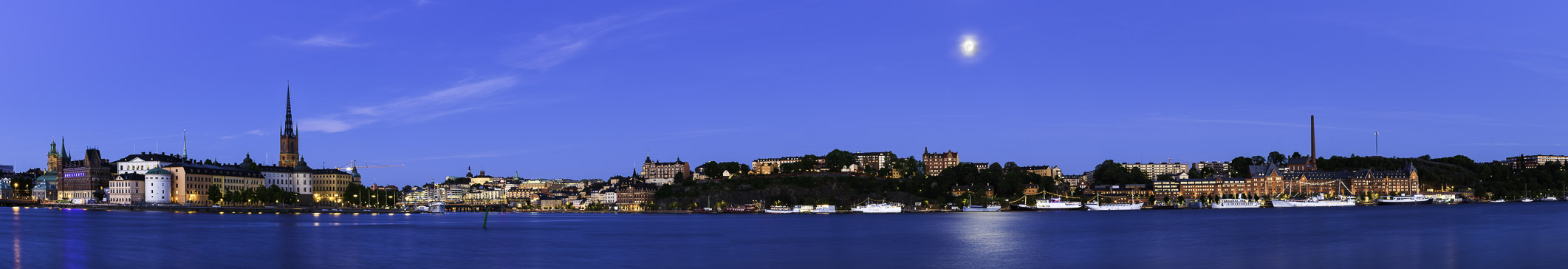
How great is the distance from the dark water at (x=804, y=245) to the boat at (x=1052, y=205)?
53.4 meters

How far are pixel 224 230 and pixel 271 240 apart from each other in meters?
11.3

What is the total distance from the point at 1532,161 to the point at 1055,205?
10778 cm

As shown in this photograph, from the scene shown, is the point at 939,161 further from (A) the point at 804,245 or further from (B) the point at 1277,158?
(A) the point at 804,245

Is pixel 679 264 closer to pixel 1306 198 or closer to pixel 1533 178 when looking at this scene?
pixel 1306 198

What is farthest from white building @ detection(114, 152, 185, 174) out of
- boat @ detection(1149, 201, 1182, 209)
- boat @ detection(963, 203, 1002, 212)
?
boat @ detection(1149, 201, 1182, 209)

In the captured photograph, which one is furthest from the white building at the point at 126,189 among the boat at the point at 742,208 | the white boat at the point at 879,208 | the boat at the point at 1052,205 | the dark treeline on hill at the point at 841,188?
the boat at the point at 1052,205

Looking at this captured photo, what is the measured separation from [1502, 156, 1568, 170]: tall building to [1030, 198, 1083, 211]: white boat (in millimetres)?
95620

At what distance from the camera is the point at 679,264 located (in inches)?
1432

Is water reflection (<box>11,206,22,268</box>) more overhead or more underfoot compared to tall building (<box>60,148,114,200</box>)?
more underfoot

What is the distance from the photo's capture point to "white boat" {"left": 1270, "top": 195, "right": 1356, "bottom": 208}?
128500mm

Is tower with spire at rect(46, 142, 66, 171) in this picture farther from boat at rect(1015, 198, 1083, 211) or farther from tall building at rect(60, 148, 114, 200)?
boat at rect(1015, 198, 1083, 211)

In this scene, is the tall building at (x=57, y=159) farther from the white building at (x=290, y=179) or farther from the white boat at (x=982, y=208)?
the white boat at (x=982, y=208)

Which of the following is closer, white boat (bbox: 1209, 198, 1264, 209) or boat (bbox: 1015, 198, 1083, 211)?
boat (bbox: 1015, 198, 1083, 211)

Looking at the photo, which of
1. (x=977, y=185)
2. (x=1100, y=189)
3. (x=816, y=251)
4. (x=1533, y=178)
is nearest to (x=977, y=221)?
(x=816, y=251)
